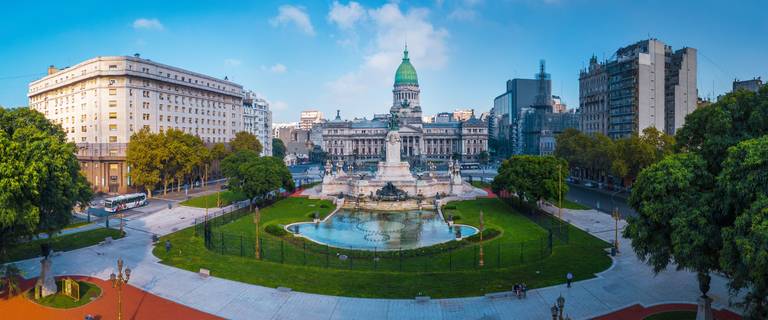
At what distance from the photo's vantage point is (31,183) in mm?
26109

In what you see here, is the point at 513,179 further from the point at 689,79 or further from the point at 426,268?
the point at 689,79

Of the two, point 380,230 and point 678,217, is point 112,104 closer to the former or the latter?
point 380,230

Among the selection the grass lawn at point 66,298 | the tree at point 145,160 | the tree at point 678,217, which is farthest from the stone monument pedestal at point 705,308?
the tree at point 145,160

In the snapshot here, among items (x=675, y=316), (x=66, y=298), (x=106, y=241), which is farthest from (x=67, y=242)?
(x=675, y=316)

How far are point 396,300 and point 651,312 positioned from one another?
14.8 meters

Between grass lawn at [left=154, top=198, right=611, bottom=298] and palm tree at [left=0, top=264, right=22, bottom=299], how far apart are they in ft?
32.3

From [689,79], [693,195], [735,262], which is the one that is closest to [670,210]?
[693,195]

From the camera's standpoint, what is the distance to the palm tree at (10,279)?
91.3ft

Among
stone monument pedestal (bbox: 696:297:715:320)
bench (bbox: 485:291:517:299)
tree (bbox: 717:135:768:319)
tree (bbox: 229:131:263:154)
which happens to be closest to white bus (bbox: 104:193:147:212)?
tree (bbox: 229:131:263:154)

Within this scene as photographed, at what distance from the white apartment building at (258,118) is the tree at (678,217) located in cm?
13461

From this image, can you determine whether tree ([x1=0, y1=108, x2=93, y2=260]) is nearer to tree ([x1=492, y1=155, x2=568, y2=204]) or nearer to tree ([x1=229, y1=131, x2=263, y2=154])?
tree ([x1=492, y1=155, x2=568, y2=204])

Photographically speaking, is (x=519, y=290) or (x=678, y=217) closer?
(x=678, y=217)

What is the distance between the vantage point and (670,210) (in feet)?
77.4

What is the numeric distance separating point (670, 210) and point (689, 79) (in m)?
100
